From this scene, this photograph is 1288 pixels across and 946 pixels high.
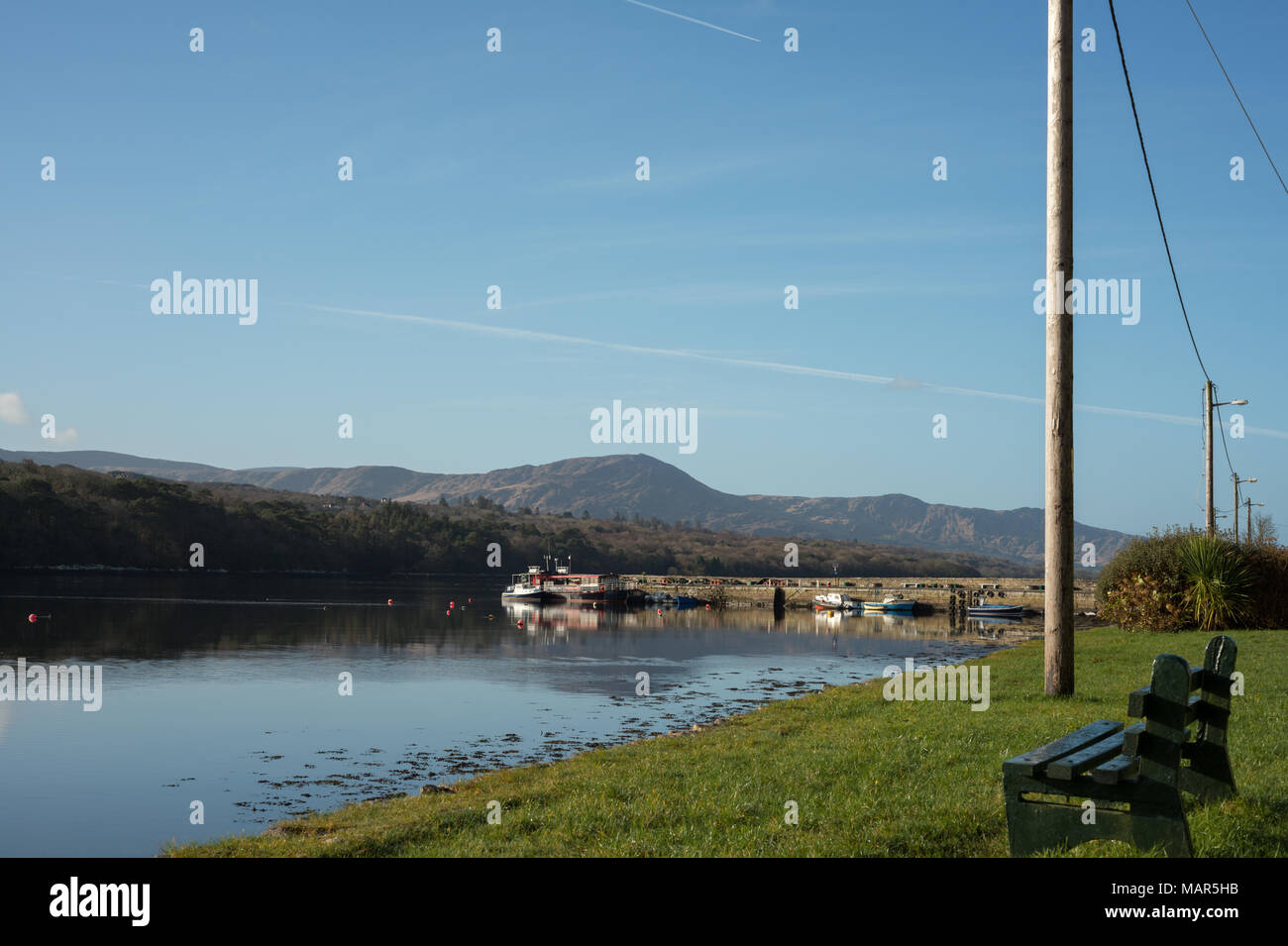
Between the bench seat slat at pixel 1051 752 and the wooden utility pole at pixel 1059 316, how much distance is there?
798 cm

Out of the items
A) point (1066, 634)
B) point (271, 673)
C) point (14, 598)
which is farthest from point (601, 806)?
point (14, 598)

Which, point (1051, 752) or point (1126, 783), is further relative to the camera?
point (1051, 752)

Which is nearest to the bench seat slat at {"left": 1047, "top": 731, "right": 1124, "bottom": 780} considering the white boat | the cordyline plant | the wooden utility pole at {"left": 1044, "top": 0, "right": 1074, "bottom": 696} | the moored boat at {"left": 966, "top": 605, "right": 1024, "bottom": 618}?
the wooden utility pole at {"left": 1044, "top": 0, "right": 1074, "bottom": 696}

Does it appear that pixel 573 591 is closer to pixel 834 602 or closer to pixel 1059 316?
pixel 834 602

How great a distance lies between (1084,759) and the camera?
6820mm

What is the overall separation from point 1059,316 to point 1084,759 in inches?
397

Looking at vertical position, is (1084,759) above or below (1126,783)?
above

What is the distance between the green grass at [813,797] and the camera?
836 cm

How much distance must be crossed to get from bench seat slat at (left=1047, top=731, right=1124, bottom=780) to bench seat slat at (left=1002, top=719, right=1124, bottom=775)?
0.05 m
